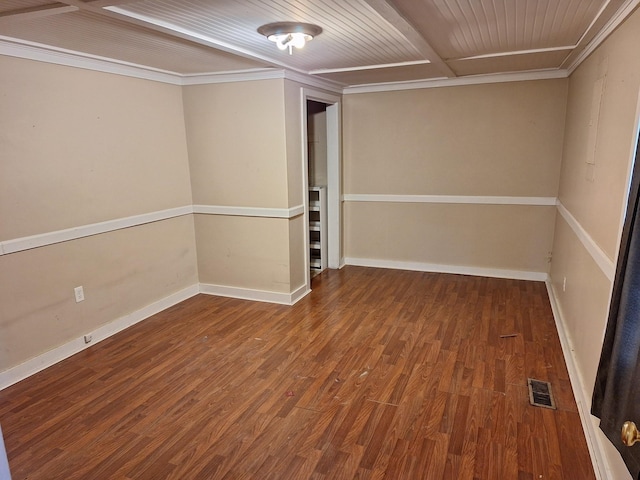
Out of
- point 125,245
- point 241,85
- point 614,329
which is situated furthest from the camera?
point 241,85

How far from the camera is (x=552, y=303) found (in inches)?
A: 152

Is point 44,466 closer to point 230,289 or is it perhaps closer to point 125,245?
point 125,245

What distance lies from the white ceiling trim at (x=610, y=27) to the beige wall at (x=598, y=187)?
0.04m

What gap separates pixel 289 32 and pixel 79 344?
2.67 meters

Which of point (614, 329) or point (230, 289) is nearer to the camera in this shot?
point (614, 329)

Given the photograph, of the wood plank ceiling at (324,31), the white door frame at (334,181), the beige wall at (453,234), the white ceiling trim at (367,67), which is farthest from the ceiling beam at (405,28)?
the beige wall at (453,234)

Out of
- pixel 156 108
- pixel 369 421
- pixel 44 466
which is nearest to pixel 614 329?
pixel 369 421

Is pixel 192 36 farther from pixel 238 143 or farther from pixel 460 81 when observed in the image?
pixel 460 81

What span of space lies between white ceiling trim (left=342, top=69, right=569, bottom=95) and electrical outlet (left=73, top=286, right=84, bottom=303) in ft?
11.3

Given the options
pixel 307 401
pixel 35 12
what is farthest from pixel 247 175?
pixel 307 401

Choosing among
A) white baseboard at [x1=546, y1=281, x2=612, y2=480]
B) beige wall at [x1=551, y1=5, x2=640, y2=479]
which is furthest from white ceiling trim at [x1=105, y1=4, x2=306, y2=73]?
white baseboard at [x1=546, y1=281, x2=612, y2=480]

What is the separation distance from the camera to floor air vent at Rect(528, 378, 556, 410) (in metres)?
2.41

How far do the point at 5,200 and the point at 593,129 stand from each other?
373 centimetres

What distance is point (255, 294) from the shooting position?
4.15 m
